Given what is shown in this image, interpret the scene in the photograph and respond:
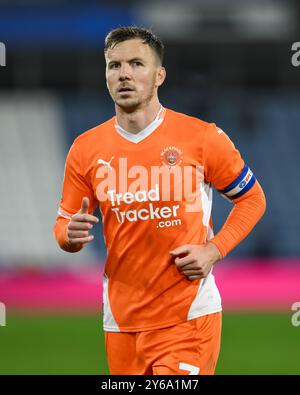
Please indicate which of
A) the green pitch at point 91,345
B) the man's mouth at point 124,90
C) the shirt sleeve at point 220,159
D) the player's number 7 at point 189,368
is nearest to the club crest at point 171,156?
the shirt sleeve at point 220,159

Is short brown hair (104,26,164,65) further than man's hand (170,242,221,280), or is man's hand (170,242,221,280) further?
short brown hair (104,26,164,65)

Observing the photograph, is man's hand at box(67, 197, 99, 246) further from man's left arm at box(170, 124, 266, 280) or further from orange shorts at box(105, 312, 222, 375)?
orange shorts at box(105, 312, 222, 375)

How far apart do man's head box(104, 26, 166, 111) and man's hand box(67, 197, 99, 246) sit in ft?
2.18

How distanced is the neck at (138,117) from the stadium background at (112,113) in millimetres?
8092

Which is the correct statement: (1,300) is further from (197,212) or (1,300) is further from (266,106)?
(266,106)

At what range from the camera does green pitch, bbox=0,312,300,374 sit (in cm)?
1007

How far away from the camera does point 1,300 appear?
14.3 metres

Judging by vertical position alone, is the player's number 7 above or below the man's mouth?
below

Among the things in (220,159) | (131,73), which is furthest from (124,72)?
(220,159)

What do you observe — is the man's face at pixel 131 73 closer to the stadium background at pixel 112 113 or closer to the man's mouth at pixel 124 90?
the man's mouth at pixel 124 90

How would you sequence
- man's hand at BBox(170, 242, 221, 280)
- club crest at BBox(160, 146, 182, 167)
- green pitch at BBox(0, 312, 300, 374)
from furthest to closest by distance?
1. green pitch at BBox(0, 312, 300, 374)
2. club crest at BBox(160, 146, 182, 167)
3. man's hand at BBox(170, 242, 221, 280)

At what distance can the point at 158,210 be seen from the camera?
5.16 meters

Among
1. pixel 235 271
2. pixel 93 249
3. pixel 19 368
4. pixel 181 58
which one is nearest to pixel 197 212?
pixel 19 368

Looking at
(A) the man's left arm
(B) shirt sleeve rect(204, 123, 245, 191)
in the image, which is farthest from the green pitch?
(B) shirt sleeve rect(204, 123, 245, 191)
